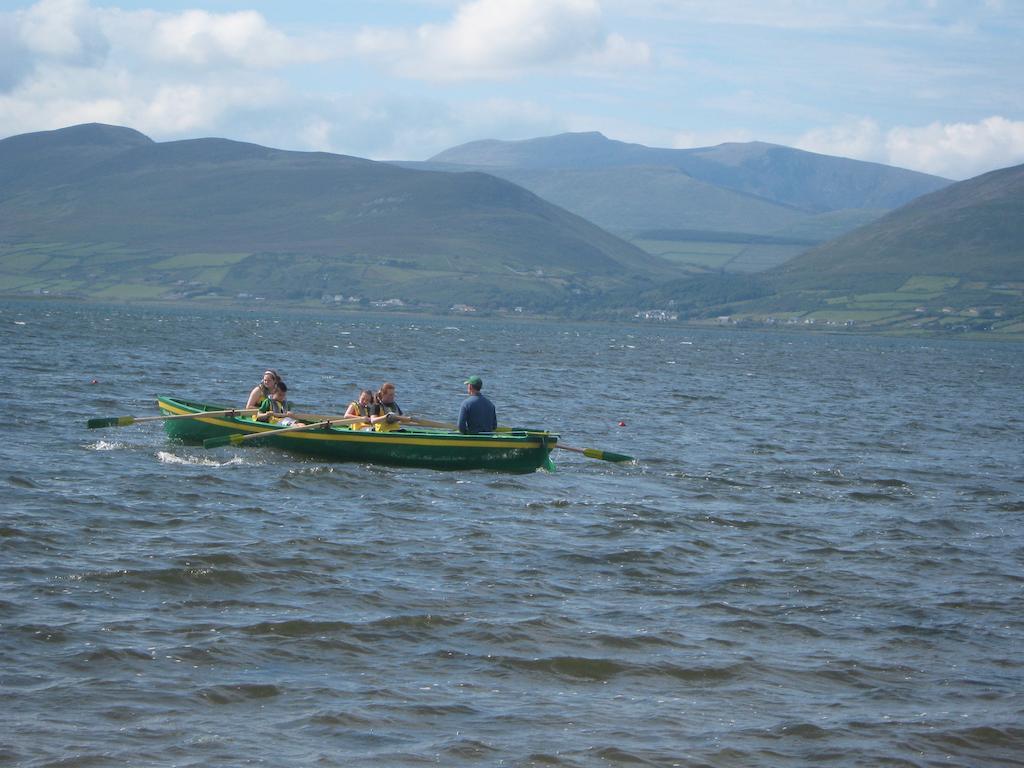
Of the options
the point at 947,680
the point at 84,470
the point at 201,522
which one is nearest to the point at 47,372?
the point at 84,470

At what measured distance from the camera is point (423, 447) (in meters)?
24.8

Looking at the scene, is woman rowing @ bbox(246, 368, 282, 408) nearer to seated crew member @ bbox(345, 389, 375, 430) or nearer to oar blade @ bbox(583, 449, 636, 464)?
seated crew member @ bbox(345, 389, 375, 430)

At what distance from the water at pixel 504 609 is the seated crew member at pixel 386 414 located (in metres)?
0.92

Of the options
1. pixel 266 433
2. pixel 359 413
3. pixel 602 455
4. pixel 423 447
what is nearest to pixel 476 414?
pixel 423 447

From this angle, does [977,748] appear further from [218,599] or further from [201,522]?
[201,522]

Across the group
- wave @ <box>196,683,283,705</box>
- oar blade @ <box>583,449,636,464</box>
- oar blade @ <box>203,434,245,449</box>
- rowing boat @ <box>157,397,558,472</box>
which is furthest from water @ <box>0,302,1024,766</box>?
oar blade @ <box>583,449,636,464</box>

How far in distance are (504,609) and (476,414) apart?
34.9 ft

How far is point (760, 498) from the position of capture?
24109 mm

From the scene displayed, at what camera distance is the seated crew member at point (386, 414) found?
83.8 feet

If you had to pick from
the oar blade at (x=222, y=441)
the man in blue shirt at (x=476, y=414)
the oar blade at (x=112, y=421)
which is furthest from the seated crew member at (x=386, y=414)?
the oar blade at (x=112, y=421)

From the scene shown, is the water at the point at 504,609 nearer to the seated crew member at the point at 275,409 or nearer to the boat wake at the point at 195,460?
the boat wake at the point at 195,460

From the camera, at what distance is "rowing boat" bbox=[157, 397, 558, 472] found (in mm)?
24578

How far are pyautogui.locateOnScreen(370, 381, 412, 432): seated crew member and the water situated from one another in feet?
3.00

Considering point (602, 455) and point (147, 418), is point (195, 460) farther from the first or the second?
point (602, 455)
